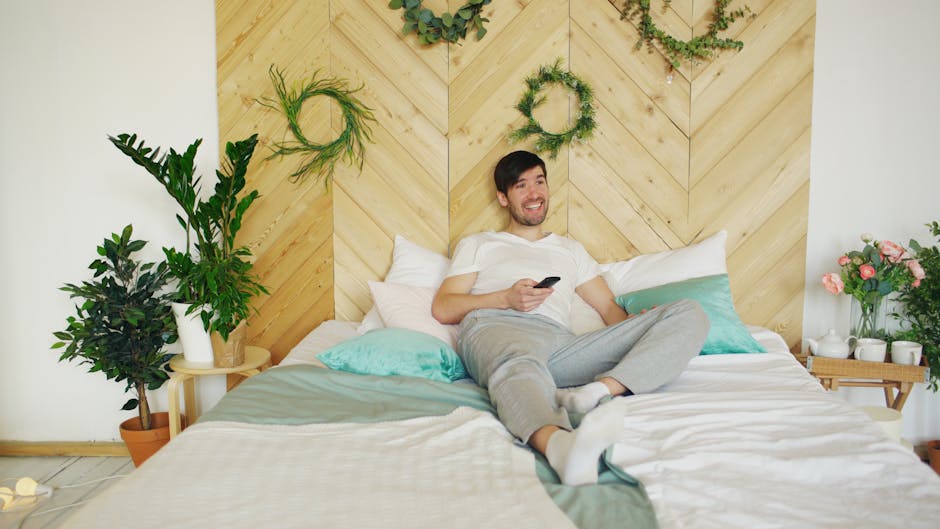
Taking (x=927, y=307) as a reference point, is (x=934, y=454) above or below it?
below

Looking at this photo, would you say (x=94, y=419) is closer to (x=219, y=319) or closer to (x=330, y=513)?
(x=219, y=319)

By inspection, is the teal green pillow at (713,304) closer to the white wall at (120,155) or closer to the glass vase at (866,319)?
the glass vase at (866,319)

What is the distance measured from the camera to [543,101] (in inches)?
108

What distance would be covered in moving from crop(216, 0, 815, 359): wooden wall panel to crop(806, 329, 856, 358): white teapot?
256mm

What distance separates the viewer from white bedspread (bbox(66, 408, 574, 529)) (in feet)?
3.67

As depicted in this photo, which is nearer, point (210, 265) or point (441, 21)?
point (210, 265)

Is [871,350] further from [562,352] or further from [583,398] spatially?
[583,398]

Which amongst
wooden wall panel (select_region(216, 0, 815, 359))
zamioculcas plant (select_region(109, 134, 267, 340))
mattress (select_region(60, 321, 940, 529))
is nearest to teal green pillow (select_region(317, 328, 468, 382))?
mattress (select_region(60, 321, 940, 529))

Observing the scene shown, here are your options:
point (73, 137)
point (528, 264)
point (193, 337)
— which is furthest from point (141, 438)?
point (528, 264)

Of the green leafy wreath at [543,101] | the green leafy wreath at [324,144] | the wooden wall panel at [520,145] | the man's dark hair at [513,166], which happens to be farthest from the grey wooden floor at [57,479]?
the green leafy wreath at [543,101]

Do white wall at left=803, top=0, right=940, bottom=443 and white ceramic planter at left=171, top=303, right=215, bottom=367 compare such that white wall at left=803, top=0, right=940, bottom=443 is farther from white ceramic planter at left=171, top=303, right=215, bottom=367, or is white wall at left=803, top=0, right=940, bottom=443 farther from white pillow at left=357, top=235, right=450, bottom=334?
white ceramic planter at left=171, top=303, right=215, bottom=367

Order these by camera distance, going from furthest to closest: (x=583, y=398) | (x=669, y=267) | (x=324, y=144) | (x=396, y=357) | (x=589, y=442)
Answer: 1. (x=324, y=144)
2. (x=669, y=267)
3. (x=396, y=357)
4. (x=583, y=398)
5. (x=589, y=442)

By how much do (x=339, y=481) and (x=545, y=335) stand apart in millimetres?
966

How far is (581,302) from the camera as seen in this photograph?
8.28 ft
